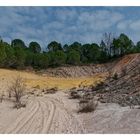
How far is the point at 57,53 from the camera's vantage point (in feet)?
61.5

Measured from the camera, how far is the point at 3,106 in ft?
30.5

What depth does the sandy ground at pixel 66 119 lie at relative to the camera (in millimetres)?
6859

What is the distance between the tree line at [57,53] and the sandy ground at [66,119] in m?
2.59

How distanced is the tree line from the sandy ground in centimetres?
259

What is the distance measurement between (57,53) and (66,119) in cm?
1100

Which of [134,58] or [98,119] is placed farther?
[134,58]

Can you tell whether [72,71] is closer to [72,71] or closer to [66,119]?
[72,71]

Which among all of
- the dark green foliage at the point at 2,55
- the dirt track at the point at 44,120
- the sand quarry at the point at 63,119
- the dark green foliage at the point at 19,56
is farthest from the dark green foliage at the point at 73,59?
the dirt track at the point at 44,120

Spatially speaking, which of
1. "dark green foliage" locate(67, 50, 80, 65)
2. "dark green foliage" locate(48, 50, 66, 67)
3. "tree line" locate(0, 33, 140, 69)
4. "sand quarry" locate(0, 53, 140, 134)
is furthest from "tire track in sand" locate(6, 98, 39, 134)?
"dark green foliage" locate(67, 50, 80, 65)

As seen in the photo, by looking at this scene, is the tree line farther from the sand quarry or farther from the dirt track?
the dirt track

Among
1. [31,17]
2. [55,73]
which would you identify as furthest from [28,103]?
[55,73]
